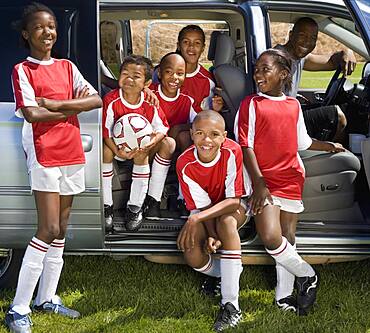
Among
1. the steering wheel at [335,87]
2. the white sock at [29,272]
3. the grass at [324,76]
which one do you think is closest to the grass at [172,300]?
the white sock at [29,272]

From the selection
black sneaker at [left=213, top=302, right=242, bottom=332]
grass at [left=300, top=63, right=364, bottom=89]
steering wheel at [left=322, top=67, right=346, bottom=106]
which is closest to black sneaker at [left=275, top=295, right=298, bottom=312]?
black sneaker at [left=213, top=302, right=242, bottom=332]

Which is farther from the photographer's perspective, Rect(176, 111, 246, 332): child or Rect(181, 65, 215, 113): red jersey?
Rect(181, 65, 215, 113): red jersey

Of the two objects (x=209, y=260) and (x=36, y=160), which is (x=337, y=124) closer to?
(x=209, y=260)

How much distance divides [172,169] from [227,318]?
984 mm

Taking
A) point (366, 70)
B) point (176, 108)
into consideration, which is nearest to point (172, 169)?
point (176, 108)

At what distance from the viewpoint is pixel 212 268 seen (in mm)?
3992

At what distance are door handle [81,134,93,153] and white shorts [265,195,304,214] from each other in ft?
3.32

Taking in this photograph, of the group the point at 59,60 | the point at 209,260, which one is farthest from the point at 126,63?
the point at 209,260

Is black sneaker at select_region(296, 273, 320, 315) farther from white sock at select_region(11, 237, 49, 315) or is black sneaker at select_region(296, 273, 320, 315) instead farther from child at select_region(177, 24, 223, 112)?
white sock at select_region(11, 237, 49, 315)

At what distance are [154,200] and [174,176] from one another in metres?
0.26

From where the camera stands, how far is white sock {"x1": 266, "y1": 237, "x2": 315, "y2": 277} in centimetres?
375

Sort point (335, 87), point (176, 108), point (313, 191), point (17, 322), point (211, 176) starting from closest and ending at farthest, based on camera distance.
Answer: point (17, 322)
point (211, 176)
point (313, 191)
point (176, 108)
point (335, 87)

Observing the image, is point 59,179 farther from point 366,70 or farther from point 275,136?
point 366,70

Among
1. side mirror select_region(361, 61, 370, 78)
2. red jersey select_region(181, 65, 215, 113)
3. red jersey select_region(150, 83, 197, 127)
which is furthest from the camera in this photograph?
side mirror select_region(361, 61, 370, 78)
